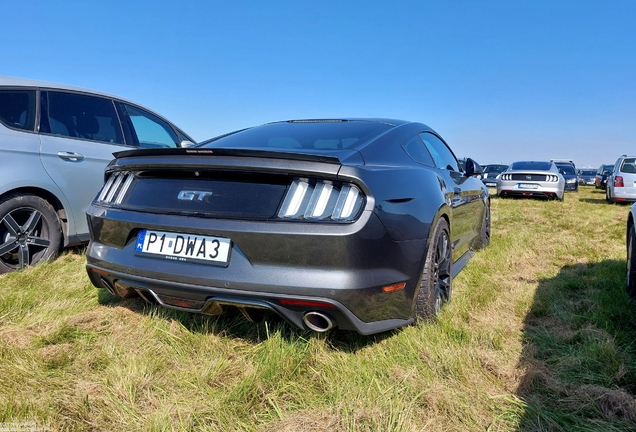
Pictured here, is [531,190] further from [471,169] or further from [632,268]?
[632,268]

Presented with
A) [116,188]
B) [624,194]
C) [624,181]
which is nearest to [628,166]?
[624,181]

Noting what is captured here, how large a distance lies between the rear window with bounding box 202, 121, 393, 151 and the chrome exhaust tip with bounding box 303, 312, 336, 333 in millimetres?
855

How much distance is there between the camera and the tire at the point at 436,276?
2174 mm

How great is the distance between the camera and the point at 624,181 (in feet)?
35.4

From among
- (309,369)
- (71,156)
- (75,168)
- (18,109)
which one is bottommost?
(309,369)

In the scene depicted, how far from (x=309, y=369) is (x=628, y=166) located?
12.3 metres

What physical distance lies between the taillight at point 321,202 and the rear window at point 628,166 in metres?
11.9

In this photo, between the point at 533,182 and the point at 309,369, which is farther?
the point at 533,182

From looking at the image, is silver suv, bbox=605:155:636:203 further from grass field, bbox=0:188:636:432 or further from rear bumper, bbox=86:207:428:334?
rear bumper, bbox=86:207:428:334

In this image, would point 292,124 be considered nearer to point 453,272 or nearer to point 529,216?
point 453,272

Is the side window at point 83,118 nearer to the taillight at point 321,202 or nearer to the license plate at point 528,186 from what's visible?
the taillight at point 321,202

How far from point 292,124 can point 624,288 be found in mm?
2620

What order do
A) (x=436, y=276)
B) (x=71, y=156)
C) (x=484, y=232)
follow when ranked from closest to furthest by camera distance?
1. (x=436, y=276)
2. (x=71, y=156)
3. (x=484, y=232)

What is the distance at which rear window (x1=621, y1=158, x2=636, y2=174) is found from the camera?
10773mm
